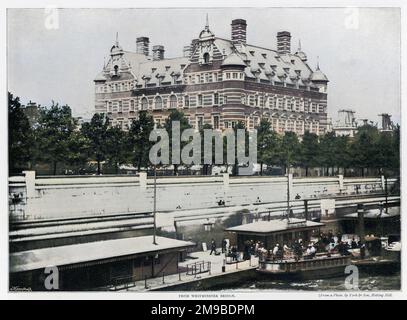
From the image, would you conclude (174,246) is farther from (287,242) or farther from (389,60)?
(389,60)

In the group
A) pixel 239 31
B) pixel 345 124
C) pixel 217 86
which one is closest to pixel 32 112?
pixel 217 86

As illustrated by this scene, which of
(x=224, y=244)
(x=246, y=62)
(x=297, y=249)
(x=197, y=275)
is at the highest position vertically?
(x=246, y=62)

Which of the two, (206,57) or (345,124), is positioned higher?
(206,57)

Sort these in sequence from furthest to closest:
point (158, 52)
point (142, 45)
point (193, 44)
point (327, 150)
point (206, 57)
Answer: point (327, 150)
point (206, 57)
point (158, 52)
point (193, 44)
point (142, 45)

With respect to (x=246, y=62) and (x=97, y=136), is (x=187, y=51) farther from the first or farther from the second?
(x=97, y=136)

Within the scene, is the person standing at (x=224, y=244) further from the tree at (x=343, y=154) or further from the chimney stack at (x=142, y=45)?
the chimney stack at (x=142, y=45)

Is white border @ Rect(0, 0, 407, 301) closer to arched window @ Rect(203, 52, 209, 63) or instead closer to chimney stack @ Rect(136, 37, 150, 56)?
chimney stack @ Rect(136, 37, 150, 56)

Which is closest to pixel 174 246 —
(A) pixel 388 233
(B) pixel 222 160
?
(B) pixel 222 160
